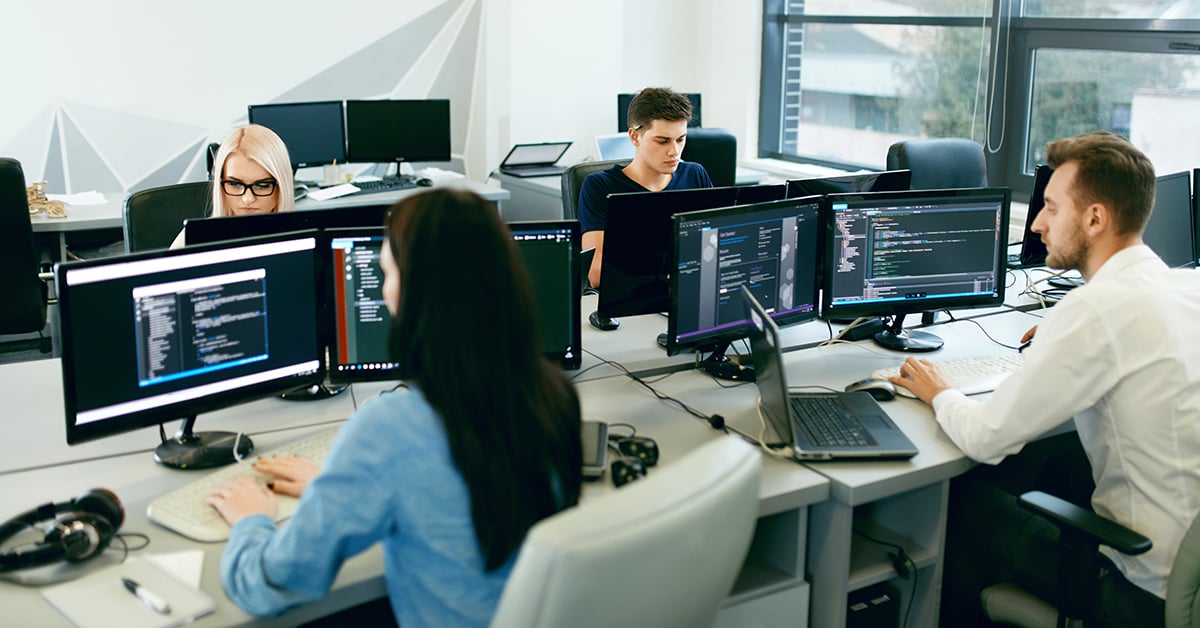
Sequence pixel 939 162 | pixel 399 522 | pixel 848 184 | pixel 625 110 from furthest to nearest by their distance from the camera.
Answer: pixel 625 110 < pixel 939 162 < pixel 848 184 < pixel 399 522

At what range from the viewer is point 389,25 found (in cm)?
600

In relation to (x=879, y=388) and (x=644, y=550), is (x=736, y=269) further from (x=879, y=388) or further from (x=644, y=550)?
(x=644, y=550)

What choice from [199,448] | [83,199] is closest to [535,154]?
Result: [83,199]

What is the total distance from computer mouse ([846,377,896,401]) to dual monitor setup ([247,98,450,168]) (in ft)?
11.5

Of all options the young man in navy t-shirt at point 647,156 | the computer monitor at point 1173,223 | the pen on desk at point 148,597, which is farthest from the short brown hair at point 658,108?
the pen on desk at point 148,597

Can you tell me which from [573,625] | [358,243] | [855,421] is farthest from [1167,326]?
[358,243]

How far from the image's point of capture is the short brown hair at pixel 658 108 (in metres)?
3.53

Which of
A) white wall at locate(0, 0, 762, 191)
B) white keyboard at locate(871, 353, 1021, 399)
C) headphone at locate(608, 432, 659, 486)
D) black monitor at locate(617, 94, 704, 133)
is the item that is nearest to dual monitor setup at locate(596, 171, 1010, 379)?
white keyboard at locate(871, 353, 1021, 399)

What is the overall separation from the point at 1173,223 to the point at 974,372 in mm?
1336

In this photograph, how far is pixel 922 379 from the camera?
246cm

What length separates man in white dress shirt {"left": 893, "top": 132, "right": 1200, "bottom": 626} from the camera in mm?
2018

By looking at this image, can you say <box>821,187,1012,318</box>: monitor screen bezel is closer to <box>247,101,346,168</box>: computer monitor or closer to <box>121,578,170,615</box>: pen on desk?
<box>121,578,170,615</box>: pen on desk

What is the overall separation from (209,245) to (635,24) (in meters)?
4.67

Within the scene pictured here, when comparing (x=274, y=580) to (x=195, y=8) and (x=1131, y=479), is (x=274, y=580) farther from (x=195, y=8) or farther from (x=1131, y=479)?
(x=195, y=8)
